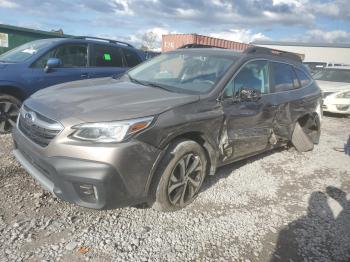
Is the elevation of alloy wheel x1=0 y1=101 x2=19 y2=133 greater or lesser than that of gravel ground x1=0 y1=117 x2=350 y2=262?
greater

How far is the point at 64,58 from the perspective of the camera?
6133mm

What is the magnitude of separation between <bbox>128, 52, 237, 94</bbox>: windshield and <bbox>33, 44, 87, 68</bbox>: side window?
1.89 metres

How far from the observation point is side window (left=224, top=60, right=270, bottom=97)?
4.03 m

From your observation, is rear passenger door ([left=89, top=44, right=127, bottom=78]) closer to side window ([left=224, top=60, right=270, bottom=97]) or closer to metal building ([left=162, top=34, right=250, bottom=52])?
side window ([left=224, top=60, right=270, bottom=97])

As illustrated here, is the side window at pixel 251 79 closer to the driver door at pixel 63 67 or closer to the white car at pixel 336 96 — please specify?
the driver door at pixel 63 67

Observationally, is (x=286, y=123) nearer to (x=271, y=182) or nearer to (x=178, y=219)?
(x=271, y=182)

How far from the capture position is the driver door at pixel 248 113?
4004mm

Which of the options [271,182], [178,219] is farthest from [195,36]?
[178,219]

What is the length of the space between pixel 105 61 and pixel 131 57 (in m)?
0.74

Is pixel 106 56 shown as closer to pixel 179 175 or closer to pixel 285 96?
pixel 285 96

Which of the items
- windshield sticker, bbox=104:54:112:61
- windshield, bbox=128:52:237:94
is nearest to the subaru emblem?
windshield, bbox=128:52:237:94

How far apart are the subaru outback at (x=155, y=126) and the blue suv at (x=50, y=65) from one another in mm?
1790

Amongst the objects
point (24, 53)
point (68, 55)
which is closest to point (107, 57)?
point (68, 55)

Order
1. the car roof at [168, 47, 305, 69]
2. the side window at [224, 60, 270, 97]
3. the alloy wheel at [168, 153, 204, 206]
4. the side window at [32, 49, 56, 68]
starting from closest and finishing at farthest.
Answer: the alloy wheel at [168, 153, 204, 206] → the side window at [224, 60, 270, 97] → the car roof at [168, 47, 305, 69] → the side window at [32, 49, 56, 68]
